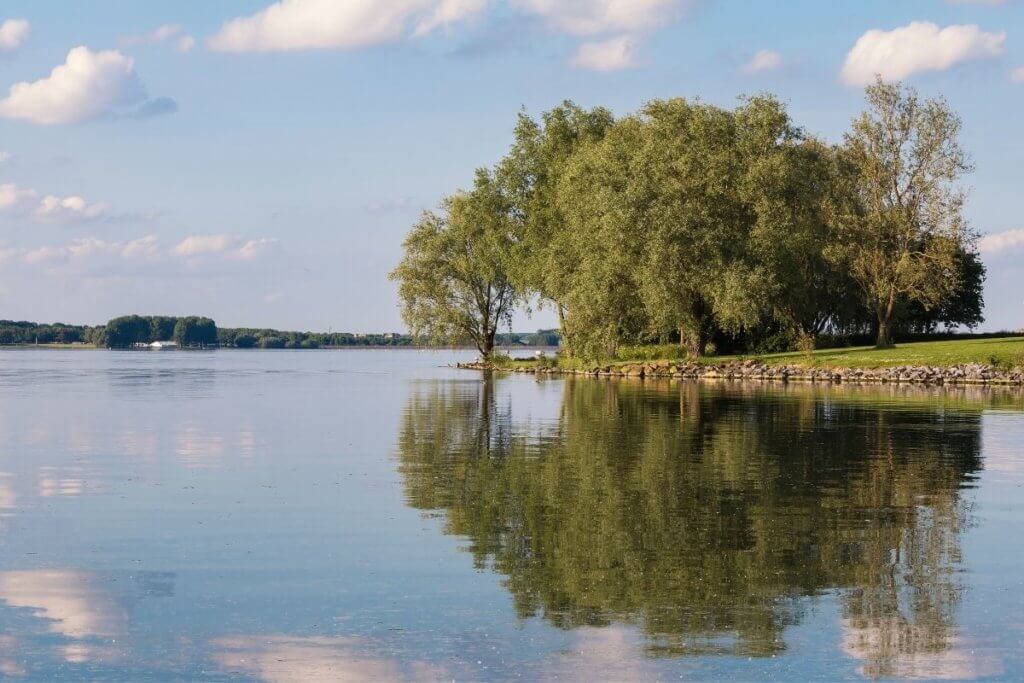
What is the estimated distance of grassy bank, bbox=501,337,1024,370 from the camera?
7056cm

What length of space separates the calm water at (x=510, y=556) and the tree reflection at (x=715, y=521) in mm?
58

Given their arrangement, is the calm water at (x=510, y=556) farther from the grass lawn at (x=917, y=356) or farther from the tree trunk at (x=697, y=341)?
the tree trunk at (x=697, y=341)

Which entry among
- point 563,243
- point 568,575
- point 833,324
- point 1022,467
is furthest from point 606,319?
point 568,575

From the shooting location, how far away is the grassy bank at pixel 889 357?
70.6 metres

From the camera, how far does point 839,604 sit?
468 inches

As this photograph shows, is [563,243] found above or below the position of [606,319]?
above

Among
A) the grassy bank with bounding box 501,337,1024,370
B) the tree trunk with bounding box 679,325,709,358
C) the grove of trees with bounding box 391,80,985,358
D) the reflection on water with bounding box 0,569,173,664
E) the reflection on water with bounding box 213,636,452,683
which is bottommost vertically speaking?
the reflection on water with bounding box 213,636,452,683

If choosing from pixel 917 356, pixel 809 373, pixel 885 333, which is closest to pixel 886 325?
pixel 885 333

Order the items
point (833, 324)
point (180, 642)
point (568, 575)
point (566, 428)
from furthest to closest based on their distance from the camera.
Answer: point (833, 324) < point (566, 428) < point (568, 575) < point (180, 642)

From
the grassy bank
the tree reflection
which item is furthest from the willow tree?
the tree reflection

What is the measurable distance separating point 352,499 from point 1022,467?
44.9 ft

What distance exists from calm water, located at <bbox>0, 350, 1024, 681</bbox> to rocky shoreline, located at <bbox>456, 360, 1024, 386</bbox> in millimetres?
37518

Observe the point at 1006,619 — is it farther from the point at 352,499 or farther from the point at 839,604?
the point at 352,499

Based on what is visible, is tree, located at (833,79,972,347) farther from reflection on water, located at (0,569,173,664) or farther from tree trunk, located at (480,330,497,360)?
reflection on water, located at (0,569,173,664)
